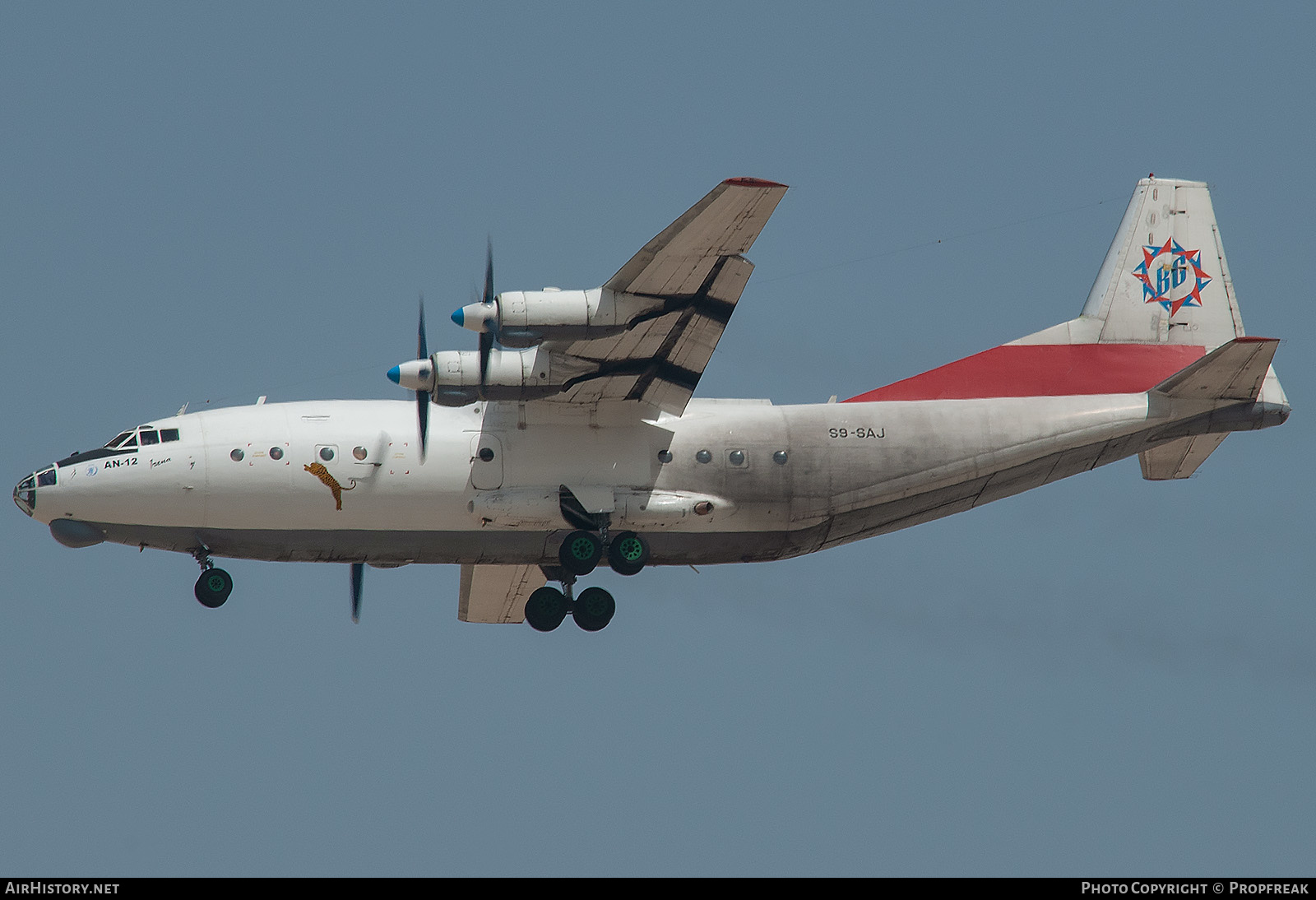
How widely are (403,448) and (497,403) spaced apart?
1.45 metres

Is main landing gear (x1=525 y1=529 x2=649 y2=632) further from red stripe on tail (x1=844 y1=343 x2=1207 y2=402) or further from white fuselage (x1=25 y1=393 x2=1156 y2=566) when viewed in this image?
red stripe on tail (x1=844 y1=343 x2=1207 y2=402)

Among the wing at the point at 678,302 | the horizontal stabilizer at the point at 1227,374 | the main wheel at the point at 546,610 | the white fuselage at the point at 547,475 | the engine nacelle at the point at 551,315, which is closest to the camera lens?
the wing at the point at 678,302

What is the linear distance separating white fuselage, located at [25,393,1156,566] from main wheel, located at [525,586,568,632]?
1.02 metres

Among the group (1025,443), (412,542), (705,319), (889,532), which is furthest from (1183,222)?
(412,542)

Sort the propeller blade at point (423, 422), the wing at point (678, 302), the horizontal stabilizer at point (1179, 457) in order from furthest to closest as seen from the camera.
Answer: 1. the horizontal stabilizer at point (1179, 457)
2. the propeller blade at point (423, 422)
3. the wing at point (678, 302)

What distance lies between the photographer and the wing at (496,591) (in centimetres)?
2697

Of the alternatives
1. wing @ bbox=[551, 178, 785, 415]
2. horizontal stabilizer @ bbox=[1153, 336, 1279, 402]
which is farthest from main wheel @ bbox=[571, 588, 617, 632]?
horizontal stabilizer @ bbox=[1153, 336, 1279, 402]

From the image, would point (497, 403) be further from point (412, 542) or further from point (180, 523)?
point (180, 523)

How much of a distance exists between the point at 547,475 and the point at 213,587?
4.61 metres

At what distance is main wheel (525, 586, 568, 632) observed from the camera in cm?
2525

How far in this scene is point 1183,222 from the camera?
27.3 metres

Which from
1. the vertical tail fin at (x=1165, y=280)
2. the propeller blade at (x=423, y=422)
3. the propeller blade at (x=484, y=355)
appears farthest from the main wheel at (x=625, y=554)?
the vertical tail fin at (x=1165, y=280)

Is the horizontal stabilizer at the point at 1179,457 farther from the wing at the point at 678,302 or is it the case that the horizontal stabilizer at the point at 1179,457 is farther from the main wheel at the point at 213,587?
the main wheel at the point at 213,587

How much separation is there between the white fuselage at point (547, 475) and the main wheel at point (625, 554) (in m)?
0.18
